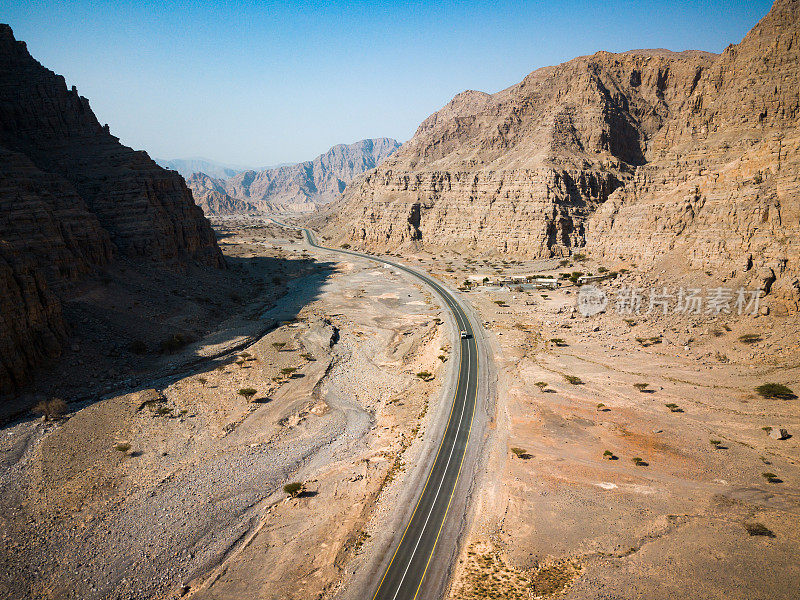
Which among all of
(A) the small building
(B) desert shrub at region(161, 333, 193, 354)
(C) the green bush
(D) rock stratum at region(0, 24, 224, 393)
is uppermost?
(D) rock stratum at region(0, 24, 224, 393)

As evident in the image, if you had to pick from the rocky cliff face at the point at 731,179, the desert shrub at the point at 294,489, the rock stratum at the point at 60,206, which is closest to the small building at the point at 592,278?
the rocky cliff face at the point at 731,179

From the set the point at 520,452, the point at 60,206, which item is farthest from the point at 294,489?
the point at 60,206

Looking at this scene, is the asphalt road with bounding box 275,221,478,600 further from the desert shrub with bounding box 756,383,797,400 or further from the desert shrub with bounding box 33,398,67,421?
the desert shrub with bounding box 33,398,67,421

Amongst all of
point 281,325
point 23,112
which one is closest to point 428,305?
point 281,325

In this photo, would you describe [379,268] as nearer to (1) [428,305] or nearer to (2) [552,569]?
(1) [428,305]

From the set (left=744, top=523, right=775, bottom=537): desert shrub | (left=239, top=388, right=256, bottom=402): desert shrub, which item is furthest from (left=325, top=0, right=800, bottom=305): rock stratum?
(left=239, top=388, right=256, bottom=402): desert shrub
